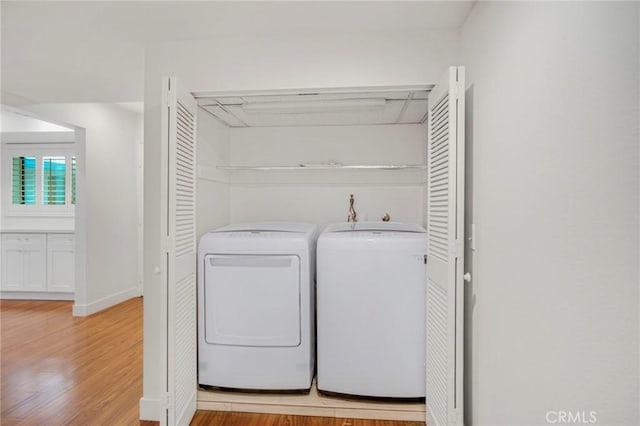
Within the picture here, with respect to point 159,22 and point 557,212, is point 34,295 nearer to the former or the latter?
point 159,22

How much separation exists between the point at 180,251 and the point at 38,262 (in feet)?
12.8

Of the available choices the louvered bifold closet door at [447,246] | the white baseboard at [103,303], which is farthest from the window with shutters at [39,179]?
the louvered bifold closet door at [447,246]

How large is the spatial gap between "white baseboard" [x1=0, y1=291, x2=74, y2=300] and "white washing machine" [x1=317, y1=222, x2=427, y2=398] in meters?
4.13

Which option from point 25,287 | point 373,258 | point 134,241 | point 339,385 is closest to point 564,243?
point 373,258

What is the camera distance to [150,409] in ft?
7.14

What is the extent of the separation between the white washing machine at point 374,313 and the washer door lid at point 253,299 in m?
0.20

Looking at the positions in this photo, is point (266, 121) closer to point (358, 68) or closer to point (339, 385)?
point (358, 68)

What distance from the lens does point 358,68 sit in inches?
83.4

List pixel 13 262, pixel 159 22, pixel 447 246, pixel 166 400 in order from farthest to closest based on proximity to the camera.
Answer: pixel 13 262 → pixel 159 22 → pixel 166 400 → pixel 447 246

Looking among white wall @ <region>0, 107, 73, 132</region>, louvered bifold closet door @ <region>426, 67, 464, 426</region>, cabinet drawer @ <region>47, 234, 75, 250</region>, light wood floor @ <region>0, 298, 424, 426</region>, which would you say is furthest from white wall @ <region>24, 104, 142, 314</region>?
louvered bifold closet door @ <region>426, 67, 464, 426</region>

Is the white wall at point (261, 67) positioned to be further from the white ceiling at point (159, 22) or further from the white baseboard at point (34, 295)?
the white baseboard at point (34, 295)

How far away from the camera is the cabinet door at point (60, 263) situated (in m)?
4.66

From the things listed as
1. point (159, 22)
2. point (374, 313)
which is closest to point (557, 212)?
point (374, 313)

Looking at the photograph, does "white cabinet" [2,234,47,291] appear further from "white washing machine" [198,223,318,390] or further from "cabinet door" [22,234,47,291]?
"white washing machine" [198,223,318,390]
